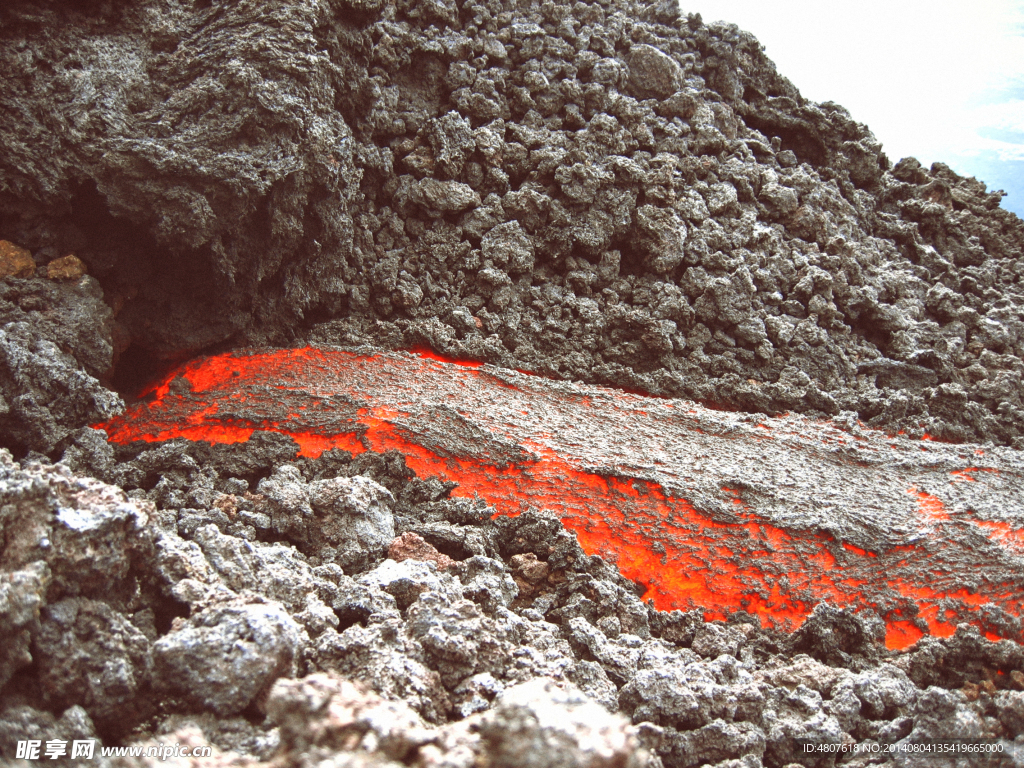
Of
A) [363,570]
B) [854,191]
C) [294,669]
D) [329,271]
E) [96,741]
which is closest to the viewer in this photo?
[96,741]

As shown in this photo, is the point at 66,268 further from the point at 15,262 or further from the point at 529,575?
the point at 529,575

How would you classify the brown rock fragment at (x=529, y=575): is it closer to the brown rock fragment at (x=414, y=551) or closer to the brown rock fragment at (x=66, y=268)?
the brown rock fragment at (x=414, y=551)

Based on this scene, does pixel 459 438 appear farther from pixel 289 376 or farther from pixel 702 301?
pixel 702 301

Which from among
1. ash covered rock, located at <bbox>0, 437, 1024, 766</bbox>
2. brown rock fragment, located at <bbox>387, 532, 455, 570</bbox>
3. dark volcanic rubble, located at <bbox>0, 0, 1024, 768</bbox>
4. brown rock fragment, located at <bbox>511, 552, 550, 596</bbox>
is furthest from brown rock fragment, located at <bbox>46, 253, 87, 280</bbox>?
brown rock fragment, located at <bbox>511, 552, 550, 596</bbox>

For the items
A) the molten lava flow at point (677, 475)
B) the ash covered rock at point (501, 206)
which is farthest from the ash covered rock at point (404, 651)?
the ash covered rock at point (501, 206)

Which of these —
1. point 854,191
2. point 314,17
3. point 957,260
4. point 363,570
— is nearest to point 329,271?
point 314,17
